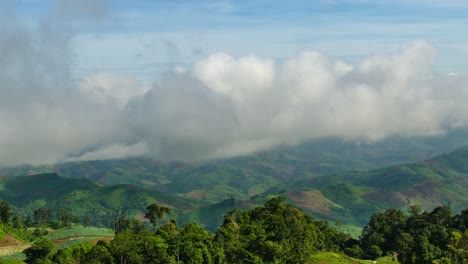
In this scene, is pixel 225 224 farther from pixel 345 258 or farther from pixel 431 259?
pixel 431 259

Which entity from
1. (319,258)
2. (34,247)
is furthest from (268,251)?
(34,247)

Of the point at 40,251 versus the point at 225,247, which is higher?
the point at 225,247

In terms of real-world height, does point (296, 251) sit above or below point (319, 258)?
above

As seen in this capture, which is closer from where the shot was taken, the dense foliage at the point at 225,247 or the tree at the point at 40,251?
the dense foliage at the point at 225,247

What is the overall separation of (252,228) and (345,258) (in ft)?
132

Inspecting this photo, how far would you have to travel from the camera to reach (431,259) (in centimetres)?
18450

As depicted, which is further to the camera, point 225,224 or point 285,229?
point 225,224

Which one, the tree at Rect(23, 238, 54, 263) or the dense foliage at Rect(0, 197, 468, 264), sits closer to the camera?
the dense foliage at Rect(0, 197, 468, 264)

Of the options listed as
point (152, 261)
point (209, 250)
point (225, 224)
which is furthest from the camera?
point (225, 224)

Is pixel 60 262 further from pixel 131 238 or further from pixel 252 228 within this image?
pixel 252 228

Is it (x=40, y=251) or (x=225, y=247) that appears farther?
(x=40, y=251)

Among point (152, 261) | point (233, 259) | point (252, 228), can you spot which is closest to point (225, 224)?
point (252, 228)

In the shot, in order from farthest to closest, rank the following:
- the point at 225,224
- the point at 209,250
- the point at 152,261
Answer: the point at 225,224 → the point at 209,250 → the point at 152,261

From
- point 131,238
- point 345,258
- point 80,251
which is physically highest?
point 131,238
